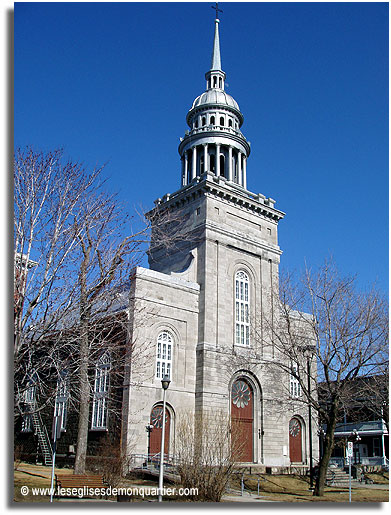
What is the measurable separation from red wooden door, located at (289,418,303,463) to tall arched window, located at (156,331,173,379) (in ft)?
38.8

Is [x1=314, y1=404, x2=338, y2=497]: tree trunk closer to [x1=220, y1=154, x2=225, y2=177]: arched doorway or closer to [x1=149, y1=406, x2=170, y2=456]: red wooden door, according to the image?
[x1=149, y1=406, x2=170, y2=456]: red wooden door

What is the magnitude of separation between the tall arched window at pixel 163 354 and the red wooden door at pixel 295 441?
11812 mm

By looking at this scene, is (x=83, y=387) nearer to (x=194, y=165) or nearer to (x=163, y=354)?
(x=163, y=354)

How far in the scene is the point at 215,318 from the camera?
32969 millimetres

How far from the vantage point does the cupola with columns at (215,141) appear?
39.6m

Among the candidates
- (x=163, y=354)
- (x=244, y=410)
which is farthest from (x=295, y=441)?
(x=163, y=354)

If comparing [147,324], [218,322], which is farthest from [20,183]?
[218,322]

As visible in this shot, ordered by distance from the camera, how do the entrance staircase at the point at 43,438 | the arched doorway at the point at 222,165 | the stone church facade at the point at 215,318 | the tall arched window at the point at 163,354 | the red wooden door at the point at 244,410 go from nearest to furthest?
the stone church facade at the point at 215,318 < the tall arched window at the point at 163,354 < the entrance staircase at the point at 43,438 < the red wooden door at the point at 244,410 < the arched doorway at the point at 222,165

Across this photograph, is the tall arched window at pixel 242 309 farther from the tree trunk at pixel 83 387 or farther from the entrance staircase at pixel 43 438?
the entrance staircase at pixel 43 438

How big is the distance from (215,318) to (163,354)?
444 cm

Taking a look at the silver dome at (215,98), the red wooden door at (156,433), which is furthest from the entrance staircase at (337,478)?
the silver dome at (215,98)

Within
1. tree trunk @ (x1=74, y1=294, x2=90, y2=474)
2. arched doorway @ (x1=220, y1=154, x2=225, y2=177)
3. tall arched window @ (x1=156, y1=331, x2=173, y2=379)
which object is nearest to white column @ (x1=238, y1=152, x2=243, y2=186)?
arched doorway @ (x1=220, y1=154, x2=225, y2=177)

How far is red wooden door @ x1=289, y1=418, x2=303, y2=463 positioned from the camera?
1424 inches

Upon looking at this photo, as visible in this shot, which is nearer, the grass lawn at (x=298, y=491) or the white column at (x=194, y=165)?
the grass lawn at (x=298, y=491)
